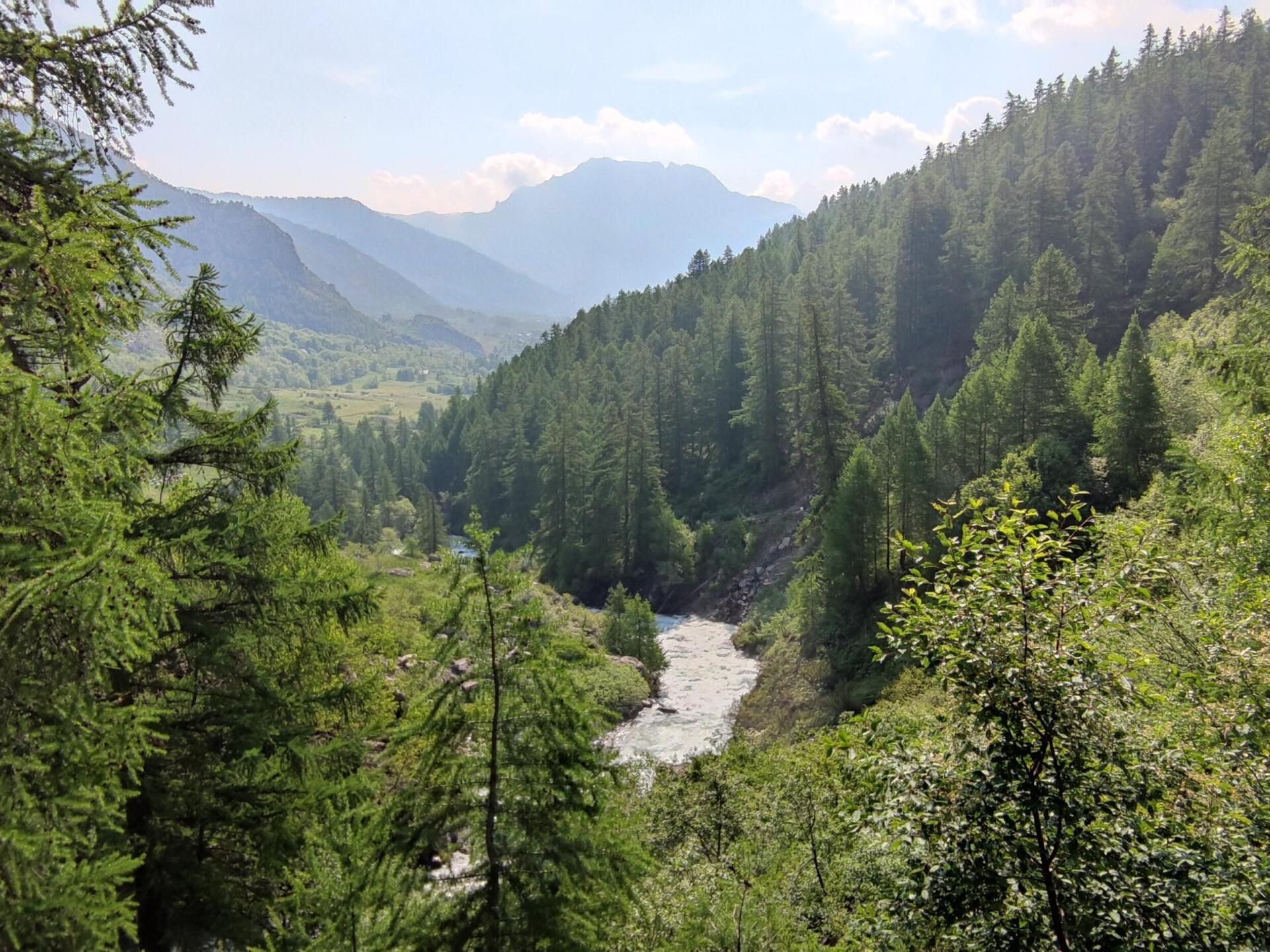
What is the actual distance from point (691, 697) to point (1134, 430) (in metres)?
22.5

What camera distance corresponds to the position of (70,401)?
642 cm

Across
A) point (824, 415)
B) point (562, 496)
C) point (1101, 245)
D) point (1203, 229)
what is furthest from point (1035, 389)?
point (1101, 245)

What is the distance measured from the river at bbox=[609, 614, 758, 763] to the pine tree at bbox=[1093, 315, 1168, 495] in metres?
19.1

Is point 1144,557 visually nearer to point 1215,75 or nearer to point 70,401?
point 70,401

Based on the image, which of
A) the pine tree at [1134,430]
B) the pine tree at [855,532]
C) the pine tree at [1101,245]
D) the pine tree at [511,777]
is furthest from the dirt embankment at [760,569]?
the pine tree at [511,777]

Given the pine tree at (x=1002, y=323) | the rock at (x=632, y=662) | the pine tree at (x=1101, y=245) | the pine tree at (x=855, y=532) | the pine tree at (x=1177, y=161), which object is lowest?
the rock at (x=632, y=662)

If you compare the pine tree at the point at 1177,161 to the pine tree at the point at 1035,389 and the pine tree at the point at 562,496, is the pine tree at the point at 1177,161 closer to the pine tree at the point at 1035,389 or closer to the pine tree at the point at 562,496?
the pine tree at the point at 1035,389

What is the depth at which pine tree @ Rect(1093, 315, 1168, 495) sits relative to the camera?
91.8ft

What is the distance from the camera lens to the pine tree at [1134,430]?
2798 cm

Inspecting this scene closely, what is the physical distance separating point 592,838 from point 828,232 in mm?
101078

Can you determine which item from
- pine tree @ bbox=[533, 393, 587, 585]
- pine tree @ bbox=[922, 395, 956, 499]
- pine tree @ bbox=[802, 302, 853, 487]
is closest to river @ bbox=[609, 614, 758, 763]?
pine tree @ bbox=[802, 302, 853, 487]

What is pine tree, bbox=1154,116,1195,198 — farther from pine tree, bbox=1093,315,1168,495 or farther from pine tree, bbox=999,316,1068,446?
pine tree, bbox=1093,315,1168,495

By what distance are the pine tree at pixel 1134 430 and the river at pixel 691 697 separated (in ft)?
62.7

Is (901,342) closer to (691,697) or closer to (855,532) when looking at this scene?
(855,532)
